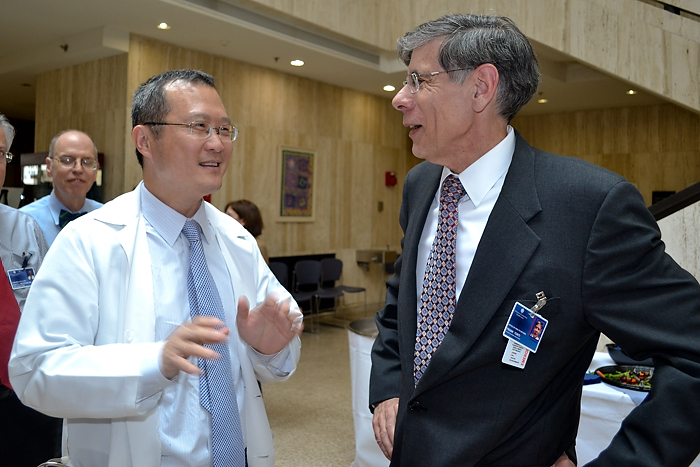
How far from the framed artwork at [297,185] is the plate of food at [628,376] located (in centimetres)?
698

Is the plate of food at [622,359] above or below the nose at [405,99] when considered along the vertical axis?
below

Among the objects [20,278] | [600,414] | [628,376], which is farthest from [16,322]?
[628,376]

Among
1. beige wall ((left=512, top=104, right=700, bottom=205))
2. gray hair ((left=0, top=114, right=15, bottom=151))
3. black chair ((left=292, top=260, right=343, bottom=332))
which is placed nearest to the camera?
gray hair ((left=0, top=114, right=15, bottom=151))

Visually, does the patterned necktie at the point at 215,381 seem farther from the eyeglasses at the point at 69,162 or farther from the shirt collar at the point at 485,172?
the eyeglasses at the point at 69,162

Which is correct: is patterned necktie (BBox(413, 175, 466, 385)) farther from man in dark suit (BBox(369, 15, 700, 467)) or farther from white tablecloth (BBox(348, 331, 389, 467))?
white tablecloth (BBox(348, 331, 389, 467))

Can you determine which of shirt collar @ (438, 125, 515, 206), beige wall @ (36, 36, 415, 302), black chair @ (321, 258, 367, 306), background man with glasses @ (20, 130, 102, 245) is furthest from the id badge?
black chair @ (321, 258, 367, 306)

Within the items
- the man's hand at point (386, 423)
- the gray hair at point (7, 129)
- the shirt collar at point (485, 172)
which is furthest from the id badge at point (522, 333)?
the gray hair at point (7, 129)

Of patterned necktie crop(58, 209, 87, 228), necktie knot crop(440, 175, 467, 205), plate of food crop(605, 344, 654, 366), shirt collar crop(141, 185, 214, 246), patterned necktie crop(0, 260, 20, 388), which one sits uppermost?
necktie knot crop(440, 175, 467, 205)

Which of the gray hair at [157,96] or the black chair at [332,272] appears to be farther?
the black chair at [332,272]

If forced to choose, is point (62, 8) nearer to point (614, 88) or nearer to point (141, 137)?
point (141, 137)

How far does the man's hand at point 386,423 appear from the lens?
1.64m

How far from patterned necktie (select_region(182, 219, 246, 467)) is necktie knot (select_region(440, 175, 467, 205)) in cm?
74

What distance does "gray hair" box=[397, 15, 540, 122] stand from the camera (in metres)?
1.54

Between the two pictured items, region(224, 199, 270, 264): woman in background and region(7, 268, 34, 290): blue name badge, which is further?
region(224, 199, 270, 264): woman in background
